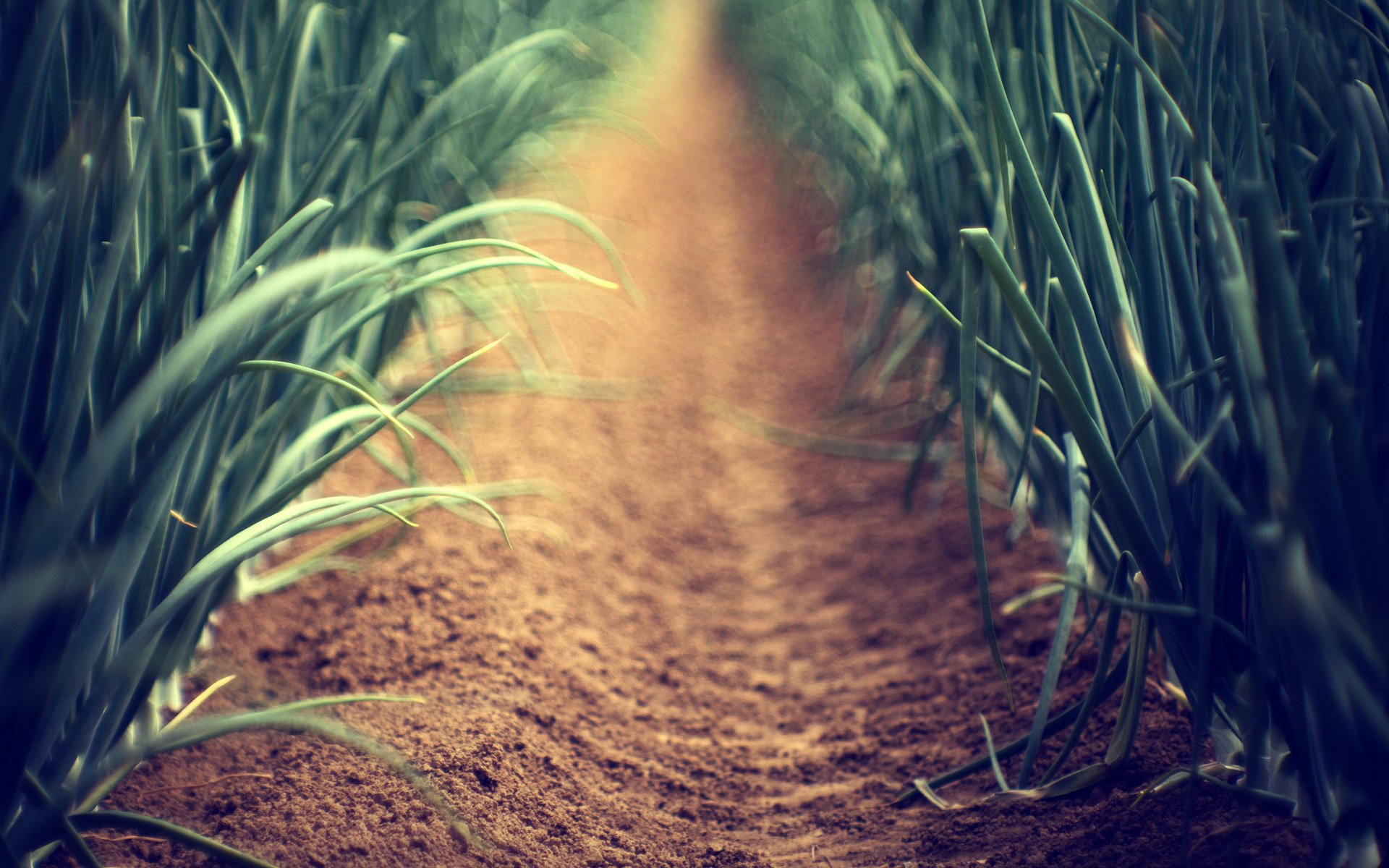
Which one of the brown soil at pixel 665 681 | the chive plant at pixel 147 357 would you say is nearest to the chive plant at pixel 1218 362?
the brown soil at pixel 665 681

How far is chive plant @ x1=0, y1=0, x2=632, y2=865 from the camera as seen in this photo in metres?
0.47

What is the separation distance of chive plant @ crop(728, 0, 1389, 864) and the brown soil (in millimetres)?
78

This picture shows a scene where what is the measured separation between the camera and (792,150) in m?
3.93

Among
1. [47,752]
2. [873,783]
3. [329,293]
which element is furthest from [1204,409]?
[47,752]

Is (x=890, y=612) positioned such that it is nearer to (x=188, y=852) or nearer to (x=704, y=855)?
(x=704, y=855)

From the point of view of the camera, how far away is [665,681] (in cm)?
112

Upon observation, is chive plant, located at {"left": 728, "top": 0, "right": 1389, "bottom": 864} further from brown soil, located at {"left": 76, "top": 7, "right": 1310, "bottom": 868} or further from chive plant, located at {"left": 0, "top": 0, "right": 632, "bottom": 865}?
chive plant, located at {"left": 0, "top": 0, "right": 632, "bottom": 865}

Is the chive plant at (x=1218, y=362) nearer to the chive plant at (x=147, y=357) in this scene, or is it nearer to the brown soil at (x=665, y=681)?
the brown soil at (x=665, y=681)

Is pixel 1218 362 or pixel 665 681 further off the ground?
pixel 1218 362

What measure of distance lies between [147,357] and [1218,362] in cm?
70

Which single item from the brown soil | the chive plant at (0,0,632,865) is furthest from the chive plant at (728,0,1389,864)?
the chive plant at (0,0,632,865)

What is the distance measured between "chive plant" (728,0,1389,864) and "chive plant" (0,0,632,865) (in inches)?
16.1

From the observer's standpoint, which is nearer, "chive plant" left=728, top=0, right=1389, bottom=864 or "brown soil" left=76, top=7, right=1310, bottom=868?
"chive plant" left=728, top=0, right=1389, bottom=864

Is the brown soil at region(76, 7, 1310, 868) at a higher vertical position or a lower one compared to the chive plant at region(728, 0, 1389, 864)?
lower
